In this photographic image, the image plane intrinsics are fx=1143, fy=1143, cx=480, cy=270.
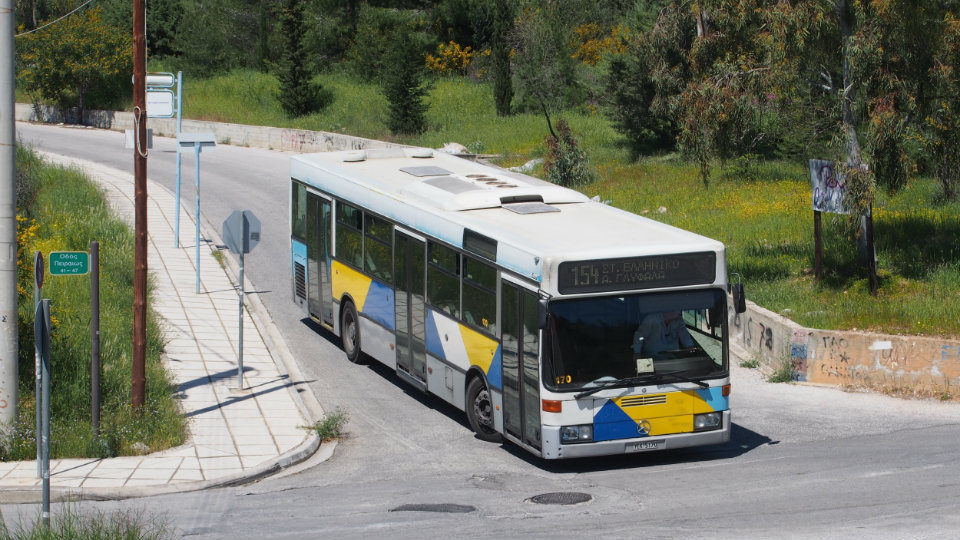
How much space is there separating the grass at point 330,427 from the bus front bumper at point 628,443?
338cm

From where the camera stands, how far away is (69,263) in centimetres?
1240

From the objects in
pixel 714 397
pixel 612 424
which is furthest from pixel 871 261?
pixel 612 424

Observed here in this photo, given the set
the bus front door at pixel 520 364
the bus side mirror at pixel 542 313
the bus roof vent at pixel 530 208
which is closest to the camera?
the bus side mirror at pixel 542 313

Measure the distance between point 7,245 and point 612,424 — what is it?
23.9ft

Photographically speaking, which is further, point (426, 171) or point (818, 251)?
point (818, 251)

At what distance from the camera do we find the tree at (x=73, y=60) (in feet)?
182

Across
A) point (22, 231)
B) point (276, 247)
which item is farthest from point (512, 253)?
point (276, 247)

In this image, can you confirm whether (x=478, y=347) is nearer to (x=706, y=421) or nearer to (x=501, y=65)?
(x=706, y=421)

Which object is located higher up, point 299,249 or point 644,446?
point 299,249

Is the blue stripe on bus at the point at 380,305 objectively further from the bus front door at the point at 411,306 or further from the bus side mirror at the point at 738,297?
the bus side mirror at the point at 738,297

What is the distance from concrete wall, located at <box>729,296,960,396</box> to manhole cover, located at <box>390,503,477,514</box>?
7.59 metres

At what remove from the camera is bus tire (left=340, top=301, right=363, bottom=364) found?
1848cm

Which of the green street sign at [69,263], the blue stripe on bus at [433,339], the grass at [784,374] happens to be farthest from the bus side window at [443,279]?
the grass at [784,374]

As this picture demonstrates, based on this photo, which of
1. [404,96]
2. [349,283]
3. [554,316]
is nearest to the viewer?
[554,316]
